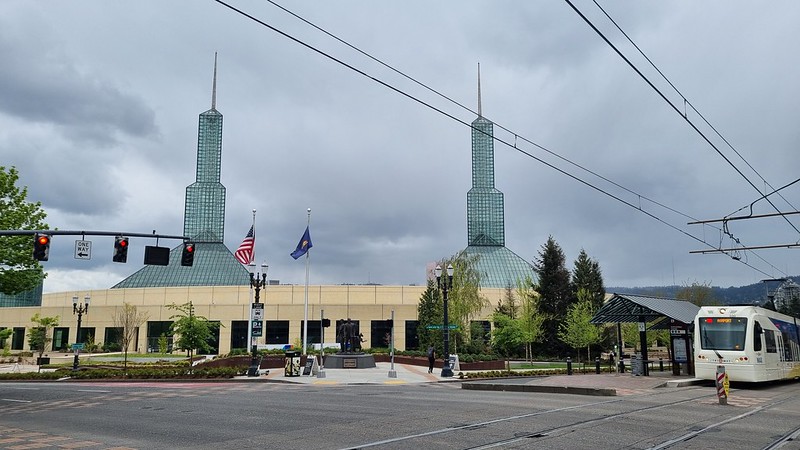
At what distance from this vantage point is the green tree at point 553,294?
60625 mm

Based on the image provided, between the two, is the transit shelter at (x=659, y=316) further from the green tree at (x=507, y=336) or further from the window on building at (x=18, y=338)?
the window on building at (x=18, y=338)

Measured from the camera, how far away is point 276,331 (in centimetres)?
7600

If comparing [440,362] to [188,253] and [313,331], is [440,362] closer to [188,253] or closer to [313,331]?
[188,253]

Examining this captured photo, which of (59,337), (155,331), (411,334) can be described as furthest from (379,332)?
(59,337)

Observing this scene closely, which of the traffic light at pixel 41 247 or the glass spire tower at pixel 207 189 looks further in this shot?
the glass spire tower at pixel 207 189

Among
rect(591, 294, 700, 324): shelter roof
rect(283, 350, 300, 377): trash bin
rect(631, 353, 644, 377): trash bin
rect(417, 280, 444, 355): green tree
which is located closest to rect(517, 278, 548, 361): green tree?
rect(417, 280, 444, 355): green tree

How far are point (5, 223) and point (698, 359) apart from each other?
33.8m

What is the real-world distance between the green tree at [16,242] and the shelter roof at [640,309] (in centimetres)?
2962

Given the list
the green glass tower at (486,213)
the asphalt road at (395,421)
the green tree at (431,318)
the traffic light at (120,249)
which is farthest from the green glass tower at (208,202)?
the asphalt road at (395,421)

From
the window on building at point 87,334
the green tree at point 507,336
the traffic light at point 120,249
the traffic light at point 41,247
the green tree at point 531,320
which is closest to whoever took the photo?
the traffic light at point 41,247

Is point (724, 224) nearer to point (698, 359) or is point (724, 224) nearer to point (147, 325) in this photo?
point (698, 359)

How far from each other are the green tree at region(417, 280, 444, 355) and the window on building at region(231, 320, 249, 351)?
27015mm

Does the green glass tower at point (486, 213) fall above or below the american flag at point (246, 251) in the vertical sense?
above

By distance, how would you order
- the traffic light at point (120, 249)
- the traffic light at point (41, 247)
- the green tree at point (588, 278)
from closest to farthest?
the traffic light at point (41, 247)
the traffic light at point (120, 249)
the green tree at point (588, 278)
